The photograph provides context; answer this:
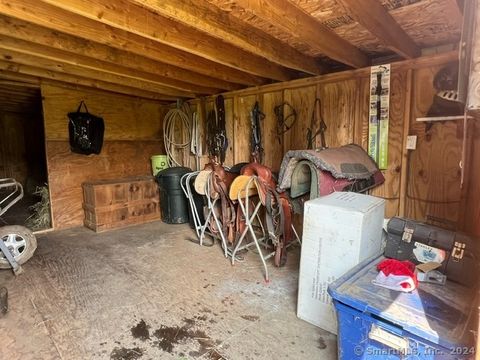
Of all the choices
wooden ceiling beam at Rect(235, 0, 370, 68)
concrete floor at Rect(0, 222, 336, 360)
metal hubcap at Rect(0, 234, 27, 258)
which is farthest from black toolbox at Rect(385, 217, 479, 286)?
metal hubcap at Rect(0, 234, 27, 258)

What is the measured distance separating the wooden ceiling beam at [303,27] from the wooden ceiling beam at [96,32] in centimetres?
122

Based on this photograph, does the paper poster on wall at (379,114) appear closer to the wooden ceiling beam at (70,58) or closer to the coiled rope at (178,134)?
the wooden ceiling beam at (70,58)

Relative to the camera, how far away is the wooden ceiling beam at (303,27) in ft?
5.75

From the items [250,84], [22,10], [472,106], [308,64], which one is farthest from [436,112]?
[22,10]

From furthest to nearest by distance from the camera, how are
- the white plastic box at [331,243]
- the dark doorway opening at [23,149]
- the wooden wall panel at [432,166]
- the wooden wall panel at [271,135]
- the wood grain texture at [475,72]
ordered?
the dark doorway opening at [23,149] → the wooden wall panel at [271,135] → the wooden wall panel at [432,166] → the white plastic box at [331,243] → the wood grain texture at [475,72]

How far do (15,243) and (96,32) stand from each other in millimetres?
2209

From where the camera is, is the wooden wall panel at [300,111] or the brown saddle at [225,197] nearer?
the brown saddle at [225,197]

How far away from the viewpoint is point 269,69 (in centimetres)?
325

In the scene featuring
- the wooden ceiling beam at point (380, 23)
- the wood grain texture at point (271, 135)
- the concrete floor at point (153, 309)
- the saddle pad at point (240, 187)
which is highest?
the wooden ceiling beam at point (380, 23)

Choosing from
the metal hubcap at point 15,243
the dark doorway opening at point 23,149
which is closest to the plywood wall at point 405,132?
the metal hubcap at point 15,243

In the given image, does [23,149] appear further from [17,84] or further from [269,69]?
[269,69]

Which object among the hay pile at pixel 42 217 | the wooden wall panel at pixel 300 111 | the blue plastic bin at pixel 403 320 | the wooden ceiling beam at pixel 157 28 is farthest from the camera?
the hay pile at pixel 42 217

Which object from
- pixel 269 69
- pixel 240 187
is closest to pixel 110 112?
pixel 269 69

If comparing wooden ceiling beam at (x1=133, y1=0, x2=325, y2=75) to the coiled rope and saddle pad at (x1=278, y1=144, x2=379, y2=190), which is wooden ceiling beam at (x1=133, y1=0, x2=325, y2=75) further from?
the coiled rope
